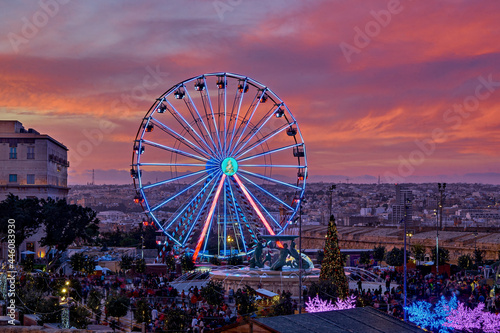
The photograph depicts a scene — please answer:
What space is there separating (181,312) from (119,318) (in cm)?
585

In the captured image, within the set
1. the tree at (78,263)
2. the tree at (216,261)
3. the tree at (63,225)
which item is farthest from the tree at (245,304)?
the tree at (63,225)

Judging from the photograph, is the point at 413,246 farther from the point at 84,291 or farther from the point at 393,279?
the point at 84,291

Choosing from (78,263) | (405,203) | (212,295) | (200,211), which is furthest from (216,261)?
(405,203)

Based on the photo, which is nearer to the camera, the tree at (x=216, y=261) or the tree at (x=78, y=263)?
the tree at (x=78, y=263)

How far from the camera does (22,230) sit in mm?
50469

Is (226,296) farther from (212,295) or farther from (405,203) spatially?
(405,203)

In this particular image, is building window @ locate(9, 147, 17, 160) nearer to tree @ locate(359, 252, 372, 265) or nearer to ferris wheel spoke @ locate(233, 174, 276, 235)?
ferris wheel spoke @ locate(233, 174, 276, 235)

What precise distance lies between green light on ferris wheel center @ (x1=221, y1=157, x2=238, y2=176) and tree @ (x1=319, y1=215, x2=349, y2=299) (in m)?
15.4

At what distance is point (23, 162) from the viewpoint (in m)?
64.4

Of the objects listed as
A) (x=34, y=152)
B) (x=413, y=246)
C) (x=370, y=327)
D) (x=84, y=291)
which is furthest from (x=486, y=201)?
(x=370, y=327)

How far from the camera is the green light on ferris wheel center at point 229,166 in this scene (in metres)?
49.7

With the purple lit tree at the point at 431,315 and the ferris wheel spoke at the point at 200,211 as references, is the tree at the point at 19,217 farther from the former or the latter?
the purple lit tree at the point at 431,315

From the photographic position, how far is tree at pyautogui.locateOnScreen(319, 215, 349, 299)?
34.2m

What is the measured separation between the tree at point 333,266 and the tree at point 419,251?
23154 mm
